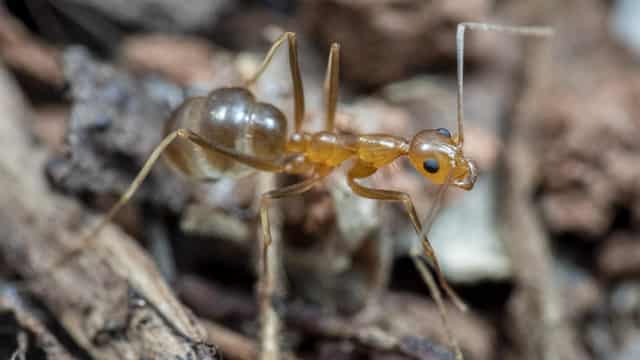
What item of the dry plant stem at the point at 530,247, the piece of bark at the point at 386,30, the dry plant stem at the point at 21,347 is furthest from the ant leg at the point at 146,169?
the dry plant stem at the point at 530,247

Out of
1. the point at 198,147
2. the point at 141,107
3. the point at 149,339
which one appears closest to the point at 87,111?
the point at 141,107

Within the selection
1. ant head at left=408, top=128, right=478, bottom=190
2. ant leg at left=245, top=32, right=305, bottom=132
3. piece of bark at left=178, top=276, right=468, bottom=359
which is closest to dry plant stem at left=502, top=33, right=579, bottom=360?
piece of bark at left=178, top=276, right=468, bottom=359

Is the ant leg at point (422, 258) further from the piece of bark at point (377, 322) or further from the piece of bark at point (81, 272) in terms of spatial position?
the piece of bark at point (81, 272)

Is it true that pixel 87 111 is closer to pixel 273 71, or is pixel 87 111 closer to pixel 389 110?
pixel 273 71

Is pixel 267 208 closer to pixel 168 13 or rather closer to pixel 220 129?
pixel 220 129

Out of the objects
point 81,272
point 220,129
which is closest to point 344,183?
point 220,129

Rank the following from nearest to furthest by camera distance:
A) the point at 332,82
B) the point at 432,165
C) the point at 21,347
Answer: the point at 21,347, the point at 432,165, the point at 332,82
